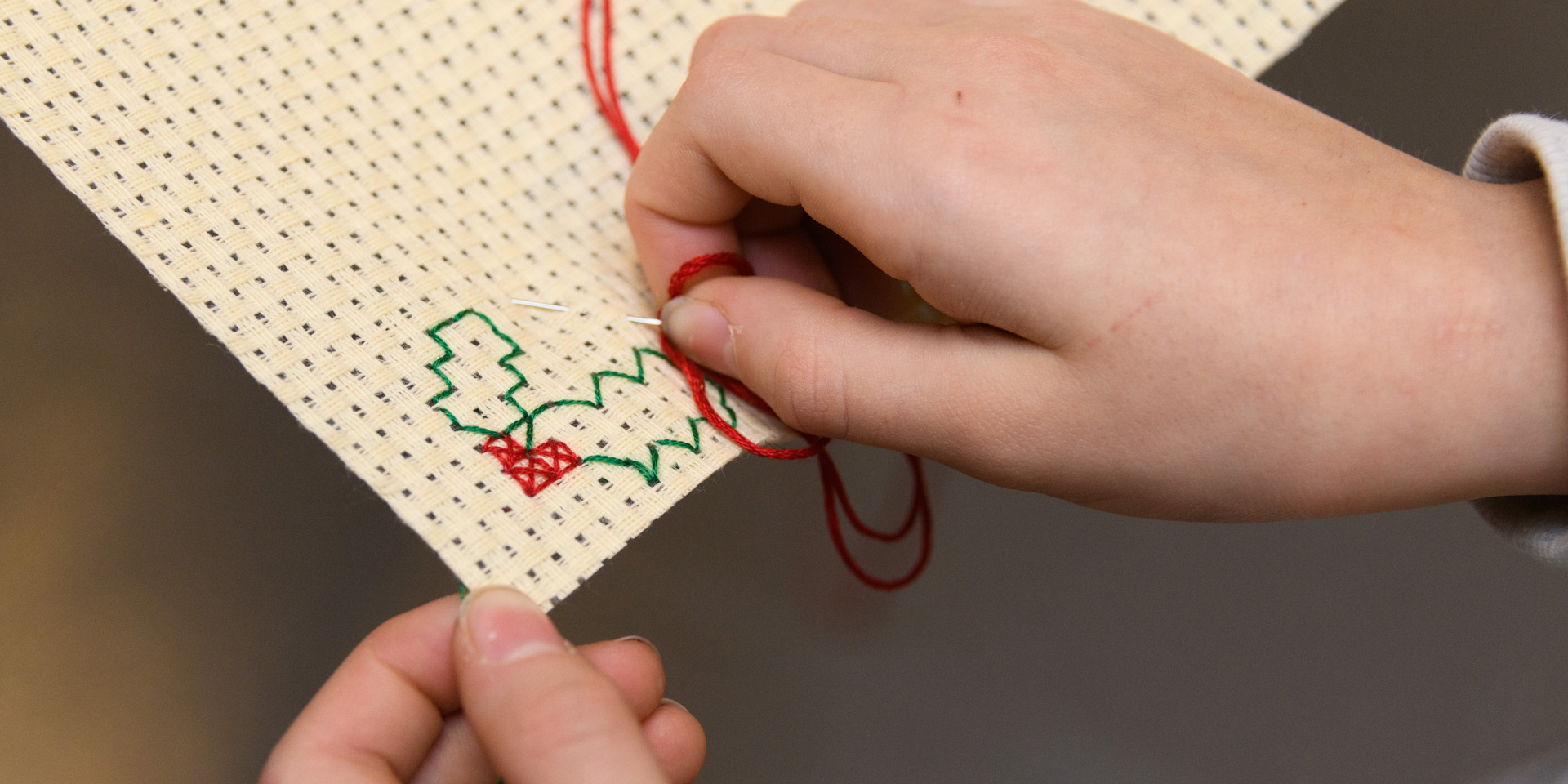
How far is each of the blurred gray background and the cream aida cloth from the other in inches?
12.9

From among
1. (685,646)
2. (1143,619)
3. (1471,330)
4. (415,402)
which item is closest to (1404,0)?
(1143,619)

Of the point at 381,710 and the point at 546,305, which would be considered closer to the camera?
the point at 381,710

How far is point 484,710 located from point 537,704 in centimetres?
3

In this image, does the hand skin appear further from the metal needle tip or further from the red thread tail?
the red thread tail

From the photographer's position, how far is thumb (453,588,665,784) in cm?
43

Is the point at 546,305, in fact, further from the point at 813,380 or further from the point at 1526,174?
the point at 1526,174

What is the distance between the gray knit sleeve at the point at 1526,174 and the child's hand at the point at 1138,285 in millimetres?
26

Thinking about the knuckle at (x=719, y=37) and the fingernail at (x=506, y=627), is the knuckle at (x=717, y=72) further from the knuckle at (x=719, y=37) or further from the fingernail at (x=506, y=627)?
the fingernail at (x=506, y=627)

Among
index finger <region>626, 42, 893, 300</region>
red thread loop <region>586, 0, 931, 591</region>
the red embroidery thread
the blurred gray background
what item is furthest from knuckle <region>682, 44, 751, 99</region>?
the blurred gray background

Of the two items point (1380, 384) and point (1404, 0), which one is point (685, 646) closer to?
point (1380, 384)

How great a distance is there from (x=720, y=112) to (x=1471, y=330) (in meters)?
0.42

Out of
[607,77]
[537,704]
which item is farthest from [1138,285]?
[607,77]

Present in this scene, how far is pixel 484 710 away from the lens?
1.50 ft

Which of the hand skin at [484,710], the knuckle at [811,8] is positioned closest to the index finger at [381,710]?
the hand skin at [484,710]
